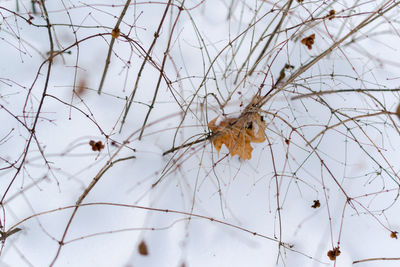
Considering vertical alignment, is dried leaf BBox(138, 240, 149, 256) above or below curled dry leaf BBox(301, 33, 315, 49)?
below

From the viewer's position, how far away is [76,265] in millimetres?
862

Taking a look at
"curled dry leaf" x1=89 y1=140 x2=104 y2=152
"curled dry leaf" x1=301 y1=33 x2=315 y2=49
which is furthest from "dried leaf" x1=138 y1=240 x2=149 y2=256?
"curled dry leaf" x1=301 y1=33 x2=315 y2=49

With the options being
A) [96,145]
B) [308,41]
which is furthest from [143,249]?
[308,41]

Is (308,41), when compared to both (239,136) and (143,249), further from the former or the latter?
(143,249)

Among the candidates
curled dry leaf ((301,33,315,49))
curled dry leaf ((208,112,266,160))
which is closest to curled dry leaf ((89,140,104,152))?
curled dry leaf ((208,112,266,160))

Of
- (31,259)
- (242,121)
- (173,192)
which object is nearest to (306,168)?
(242,121)

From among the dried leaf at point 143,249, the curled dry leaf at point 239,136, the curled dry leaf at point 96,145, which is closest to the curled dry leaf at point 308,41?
the curled dry leaf at point 239,136

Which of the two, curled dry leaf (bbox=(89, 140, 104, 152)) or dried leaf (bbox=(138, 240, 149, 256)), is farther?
dried leaf (bbox=(138, 240, 149, 256))

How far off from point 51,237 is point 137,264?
9.4 inches

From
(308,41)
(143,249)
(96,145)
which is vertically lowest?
(143,249)

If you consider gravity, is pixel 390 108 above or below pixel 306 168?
above

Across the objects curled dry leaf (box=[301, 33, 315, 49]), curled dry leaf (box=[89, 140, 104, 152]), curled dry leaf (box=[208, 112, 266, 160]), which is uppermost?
curled dry leaf (box=[301, 33, 315, 49])

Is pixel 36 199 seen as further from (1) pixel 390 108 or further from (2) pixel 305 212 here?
(1) pixel 390 108

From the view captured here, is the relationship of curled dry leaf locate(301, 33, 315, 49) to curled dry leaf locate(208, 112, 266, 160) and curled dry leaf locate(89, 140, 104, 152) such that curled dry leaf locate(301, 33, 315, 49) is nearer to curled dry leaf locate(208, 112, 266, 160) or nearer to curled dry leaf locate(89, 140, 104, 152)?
curled dry leaf locate(208, 112, 266, 160)
